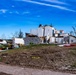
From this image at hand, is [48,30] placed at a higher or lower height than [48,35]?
higher

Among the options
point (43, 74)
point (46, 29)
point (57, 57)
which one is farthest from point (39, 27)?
point (43, 74)

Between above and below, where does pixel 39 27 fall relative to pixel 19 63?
above

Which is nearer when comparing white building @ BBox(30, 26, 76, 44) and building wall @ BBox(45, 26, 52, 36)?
white building @ BBox(30, 26, 76, 44)

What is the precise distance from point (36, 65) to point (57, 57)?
9.12 ft

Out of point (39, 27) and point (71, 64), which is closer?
point (71, 64)

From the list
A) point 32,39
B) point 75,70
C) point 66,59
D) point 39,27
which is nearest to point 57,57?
point 66,59

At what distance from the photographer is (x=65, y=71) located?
1178cm

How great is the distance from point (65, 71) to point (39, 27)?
7275cm

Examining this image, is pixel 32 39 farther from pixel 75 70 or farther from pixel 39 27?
pixel 75 70

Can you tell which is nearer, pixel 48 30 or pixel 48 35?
pixel 48 35

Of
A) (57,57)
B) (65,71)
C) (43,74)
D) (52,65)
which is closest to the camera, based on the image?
(43,74)

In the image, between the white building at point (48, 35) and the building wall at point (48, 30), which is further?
the building wall at point (48, 30)

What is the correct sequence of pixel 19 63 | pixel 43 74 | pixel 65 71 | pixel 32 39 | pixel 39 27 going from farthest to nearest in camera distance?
pixel 39 27
pixel 32 39
pixel 19 63
pixel 65 71
pixel 43 74

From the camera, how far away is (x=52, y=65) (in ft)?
44.7
